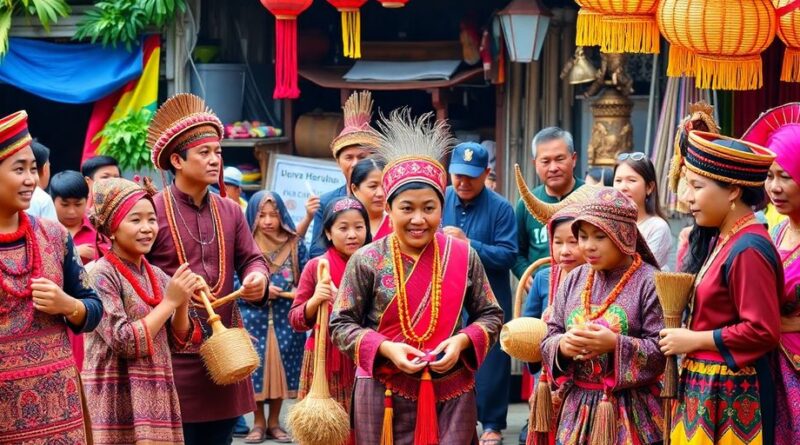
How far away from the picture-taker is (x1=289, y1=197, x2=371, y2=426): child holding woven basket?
7395 mm

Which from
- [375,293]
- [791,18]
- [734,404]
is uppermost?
[791,18]

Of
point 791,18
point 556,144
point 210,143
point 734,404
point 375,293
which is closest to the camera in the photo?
point 734,404

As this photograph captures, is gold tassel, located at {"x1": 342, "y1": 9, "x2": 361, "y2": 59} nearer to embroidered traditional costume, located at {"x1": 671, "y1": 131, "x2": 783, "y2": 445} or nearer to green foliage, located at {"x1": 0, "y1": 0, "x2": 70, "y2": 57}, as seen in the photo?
green foliage, located at {"x1": 0, "y1": 0, "x2": 70, "y2": 57}

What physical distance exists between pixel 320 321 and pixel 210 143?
99 centimetres

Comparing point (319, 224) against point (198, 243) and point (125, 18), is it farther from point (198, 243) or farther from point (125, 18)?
point (125, 18)

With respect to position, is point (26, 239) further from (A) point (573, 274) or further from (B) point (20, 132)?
(A) point (573, 274)

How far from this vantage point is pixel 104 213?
21.6 ft

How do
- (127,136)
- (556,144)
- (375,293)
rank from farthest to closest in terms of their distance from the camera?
(127,136) → (556,144) → (375,293)

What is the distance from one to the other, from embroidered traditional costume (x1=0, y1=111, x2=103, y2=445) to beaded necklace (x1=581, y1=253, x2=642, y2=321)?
1.95 metres

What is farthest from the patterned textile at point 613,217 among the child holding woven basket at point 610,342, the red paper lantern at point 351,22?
the red paper lantern at point 351,22

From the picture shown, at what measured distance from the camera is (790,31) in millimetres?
7523

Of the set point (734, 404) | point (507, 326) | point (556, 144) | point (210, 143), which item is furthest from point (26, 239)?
point (556, 144)

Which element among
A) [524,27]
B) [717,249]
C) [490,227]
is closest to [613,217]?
[717,249]

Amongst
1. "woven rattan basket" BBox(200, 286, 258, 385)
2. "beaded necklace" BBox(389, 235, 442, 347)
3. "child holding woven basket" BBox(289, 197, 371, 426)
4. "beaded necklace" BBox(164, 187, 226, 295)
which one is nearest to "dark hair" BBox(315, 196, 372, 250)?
"child holding woven basket" BBox(289, 197, 371, 426)
